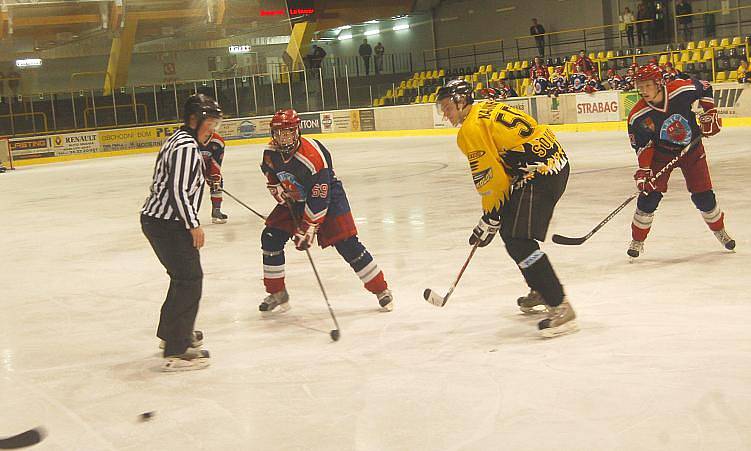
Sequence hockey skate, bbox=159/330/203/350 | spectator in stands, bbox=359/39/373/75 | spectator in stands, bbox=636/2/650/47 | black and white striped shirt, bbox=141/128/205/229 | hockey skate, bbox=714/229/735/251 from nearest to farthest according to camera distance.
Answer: black and white striped shirt, bbox=141/128/205/229, hockey skate, bbox=159/330/203/350, hockey skate, bbox=714/229/735/251, spectator in stands, bbox=636/2/650/47, spectator in stands, bbox=359/39/373/75

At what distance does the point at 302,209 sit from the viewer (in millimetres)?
5352

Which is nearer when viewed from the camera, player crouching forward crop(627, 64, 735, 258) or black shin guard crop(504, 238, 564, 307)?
black shin guard crop(504, 238, 564, 307)

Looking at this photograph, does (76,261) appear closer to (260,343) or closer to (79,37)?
(260,343)

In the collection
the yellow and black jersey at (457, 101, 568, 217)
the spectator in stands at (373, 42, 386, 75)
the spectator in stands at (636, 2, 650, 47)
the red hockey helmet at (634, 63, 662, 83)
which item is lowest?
the yellow and black jersey at (457, 101, 568, 217)

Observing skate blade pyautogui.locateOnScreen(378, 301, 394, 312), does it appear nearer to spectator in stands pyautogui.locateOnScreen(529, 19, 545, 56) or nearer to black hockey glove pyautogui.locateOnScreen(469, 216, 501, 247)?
black hockey glove pyautogui.locateOnScreen(469, 216, 501, 247)

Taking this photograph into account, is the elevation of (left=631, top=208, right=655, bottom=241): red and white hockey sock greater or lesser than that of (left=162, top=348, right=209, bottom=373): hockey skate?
greater

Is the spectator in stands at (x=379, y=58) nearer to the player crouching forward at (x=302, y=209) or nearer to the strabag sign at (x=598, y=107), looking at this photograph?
the strabag sign at (x=598, y=107)

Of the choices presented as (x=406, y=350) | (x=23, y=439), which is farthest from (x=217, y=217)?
(x=23, y=439)

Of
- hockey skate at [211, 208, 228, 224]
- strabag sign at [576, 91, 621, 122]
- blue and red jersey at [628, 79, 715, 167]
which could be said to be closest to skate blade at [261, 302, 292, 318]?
blue and red jersey at [628, 79, 715, 167]

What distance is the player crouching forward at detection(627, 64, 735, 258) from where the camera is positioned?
19.8 feet

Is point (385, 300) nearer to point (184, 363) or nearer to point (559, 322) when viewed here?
point (559, 322)

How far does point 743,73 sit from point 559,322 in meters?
14.5

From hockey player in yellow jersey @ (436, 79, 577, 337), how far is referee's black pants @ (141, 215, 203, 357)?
4.50ft

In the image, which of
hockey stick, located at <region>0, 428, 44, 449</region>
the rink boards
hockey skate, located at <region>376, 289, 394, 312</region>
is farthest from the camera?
the rink boards
